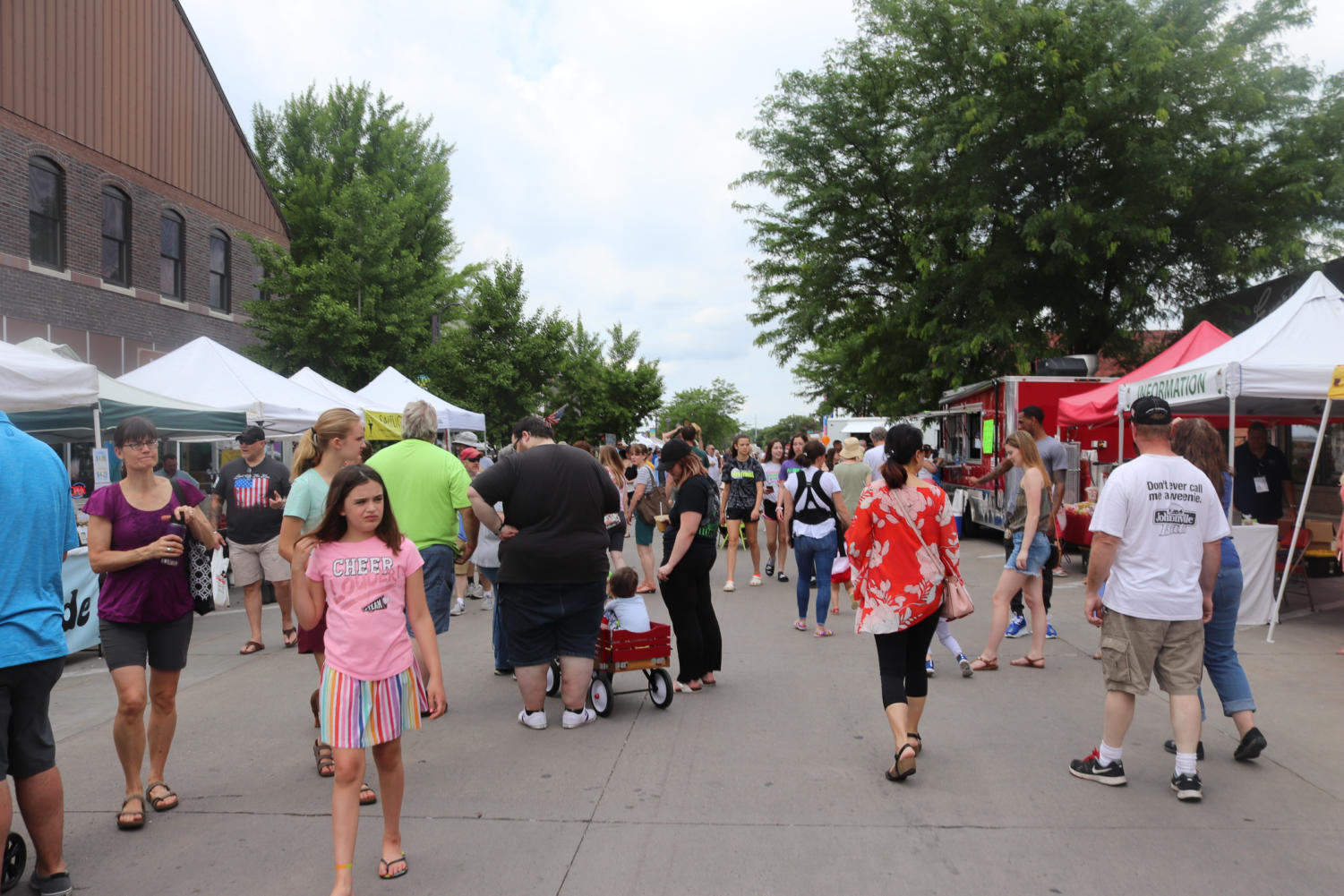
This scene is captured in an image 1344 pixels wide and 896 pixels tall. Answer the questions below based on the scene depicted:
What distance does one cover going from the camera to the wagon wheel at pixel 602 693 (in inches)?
232

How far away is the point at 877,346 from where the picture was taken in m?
23.1

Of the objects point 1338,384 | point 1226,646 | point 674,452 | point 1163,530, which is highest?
point 1338,384

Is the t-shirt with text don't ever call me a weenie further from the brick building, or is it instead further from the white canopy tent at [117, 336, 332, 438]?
the brick building

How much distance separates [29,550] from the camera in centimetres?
334

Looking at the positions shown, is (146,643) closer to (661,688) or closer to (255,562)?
(661,688)

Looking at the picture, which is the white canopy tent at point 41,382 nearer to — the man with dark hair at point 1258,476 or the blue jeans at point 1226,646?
the blue jeans at point 1226,646

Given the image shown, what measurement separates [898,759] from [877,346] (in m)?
A: 19.4

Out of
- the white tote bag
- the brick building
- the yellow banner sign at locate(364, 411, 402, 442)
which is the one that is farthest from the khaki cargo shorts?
the brick building

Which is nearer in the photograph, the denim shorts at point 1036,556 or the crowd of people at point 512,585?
the crowd of people at point 512,585

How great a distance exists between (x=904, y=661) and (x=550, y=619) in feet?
6.69

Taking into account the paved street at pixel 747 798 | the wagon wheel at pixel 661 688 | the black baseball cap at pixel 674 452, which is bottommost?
the paved street at pixel 747 798

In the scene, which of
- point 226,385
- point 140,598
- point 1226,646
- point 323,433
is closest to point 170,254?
point 226,385

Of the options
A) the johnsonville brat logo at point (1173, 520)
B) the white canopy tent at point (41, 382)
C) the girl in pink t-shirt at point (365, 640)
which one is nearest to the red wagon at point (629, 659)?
the girl in pink t-shirt at point (365, 640)

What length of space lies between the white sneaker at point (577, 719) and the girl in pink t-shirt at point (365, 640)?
1.98 m
